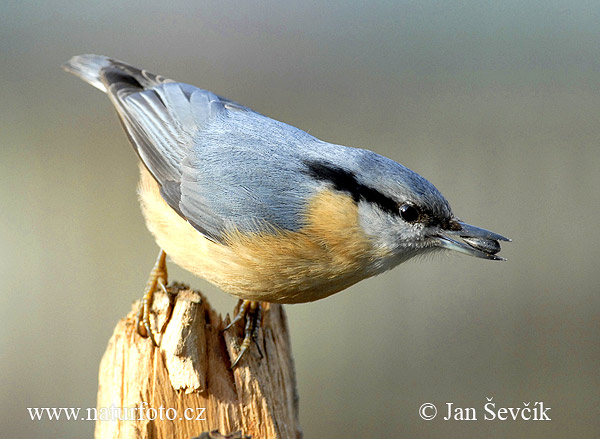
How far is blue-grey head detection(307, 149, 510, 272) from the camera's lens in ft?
6.16

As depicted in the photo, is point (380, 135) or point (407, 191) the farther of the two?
point (380, 135)

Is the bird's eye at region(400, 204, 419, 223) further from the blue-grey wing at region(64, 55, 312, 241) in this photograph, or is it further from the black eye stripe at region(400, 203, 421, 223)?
the blue-grey wing at region(64, 55, 312, 241)

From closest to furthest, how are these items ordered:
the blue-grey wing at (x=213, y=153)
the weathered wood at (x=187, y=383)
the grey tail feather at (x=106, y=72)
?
the weathered wood at (x=187, y=383)
the blue-grey wing at (x=213, y=153)
the grey tail feather at (x=106, y=72)

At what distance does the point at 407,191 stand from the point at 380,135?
276 centimetres

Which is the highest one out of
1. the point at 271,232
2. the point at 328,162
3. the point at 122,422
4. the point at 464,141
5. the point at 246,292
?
the point at 464,141

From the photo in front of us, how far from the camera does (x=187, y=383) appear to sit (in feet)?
6.18

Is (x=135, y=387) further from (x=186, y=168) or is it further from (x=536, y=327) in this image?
(x=536, y=327)

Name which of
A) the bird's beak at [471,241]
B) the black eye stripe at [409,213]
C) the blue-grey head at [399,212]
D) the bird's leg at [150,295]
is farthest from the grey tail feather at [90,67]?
the bird's beak at [471,241]

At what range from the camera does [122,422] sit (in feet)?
6.08

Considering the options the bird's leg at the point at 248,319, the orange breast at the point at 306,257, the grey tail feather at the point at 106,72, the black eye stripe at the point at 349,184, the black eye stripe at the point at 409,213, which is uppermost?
the grey tail feather at the point at 106,72

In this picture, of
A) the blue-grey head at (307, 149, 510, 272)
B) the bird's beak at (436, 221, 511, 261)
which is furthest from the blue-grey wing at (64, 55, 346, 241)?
the bird's beak at (436, 221, 511, 261)

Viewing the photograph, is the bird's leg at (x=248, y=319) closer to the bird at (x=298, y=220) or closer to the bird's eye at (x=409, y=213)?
the bird at (x=298, y=220)

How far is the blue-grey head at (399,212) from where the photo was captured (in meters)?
1.88

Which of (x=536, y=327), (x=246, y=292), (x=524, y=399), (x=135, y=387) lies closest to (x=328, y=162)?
(x=246, y=292)
